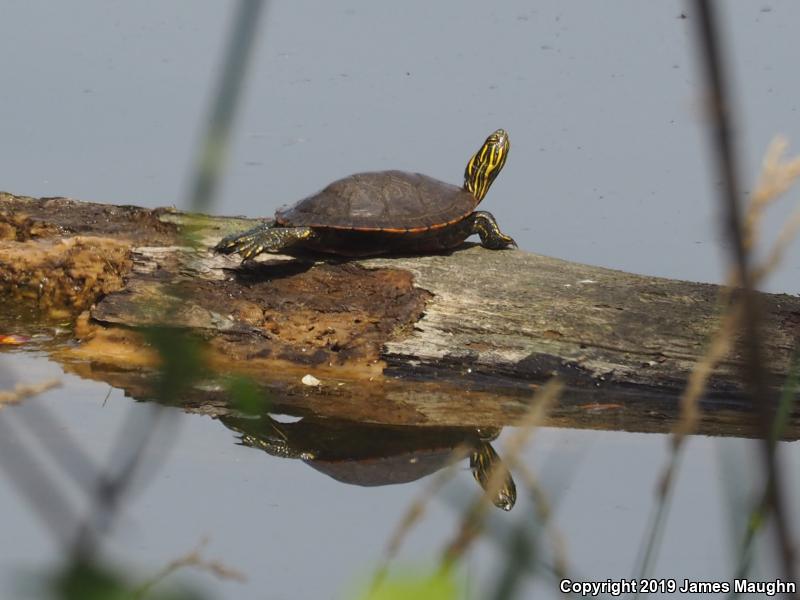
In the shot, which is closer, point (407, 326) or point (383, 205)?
point (407, 326)

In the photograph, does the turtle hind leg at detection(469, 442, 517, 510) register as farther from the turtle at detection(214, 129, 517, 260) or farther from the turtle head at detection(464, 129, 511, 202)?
the turtle head at detection(464, 129, 511, 202)

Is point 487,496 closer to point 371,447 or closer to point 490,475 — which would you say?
point 490,475

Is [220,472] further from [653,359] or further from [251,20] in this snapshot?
[251,20]

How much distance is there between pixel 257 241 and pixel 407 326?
2.06 feet

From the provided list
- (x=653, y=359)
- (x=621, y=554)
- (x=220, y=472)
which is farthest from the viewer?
(x=653, y=359)

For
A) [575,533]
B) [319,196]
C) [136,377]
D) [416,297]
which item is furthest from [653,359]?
[136,377]

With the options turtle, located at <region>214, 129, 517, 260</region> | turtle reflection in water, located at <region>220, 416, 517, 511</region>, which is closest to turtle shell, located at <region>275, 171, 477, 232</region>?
turtle, located at <region>214, 129, 517, 260</region>

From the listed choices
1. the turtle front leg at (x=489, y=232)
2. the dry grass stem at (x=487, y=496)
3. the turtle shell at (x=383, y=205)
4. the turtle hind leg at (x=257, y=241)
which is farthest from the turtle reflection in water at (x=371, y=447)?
the dry grass stem at (x=487, y=496)

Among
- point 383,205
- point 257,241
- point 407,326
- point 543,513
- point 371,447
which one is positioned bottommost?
point 371,447

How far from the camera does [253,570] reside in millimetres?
2426

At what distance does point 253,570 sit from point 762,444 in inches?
84.4

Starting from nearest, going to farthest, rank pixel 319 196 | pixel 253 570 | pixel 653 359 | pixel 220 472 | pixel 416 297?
pixel 253 570, pixel 220 472, pixel 653 359, pixel 416 297, pixel 319 196

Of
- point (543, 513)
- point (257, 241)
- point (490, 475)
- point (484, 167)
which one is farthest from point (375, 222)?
point (543, 513)

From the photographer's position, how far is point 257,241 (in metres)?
3.99
